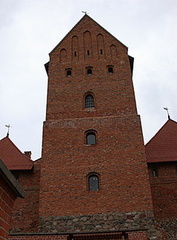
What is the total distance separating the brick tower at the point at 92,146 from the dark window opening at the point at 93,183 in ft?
0.14

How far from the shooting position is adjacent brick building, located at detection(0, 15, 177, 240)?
11.3 meters

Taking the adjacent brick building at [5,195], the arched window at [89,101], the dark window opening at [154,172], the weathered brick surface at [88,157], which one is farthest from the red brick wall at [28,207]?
the adjacent brick building at [5,195]

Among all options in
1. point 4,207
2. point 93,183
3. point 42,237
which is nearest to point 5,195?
point 4,207

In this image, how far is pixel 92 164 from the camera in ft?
41.8

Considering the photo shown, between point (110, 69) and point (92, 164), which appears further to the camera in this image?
point (110, 69)

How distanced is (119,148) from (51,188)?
3.54m

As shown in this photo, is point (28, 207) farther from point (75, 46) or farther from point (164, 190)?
point (75, 46)

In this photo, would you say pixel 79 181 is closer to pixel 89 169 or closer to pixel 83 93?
pixel 89 169

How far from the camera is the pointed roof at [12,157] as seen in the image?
14.4 metres

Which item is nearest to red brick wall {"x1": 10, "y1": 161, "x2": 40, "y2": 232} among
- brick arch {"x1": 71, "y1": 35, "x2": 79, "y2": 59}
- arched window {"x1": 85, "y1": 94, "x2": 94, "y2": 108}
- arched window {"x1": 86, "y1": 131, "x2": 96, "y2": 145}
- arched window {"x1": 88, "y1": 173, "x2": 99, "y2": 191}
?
arched window {"x1": 88, "y1": 173, "x2": 99, "y2": 191}

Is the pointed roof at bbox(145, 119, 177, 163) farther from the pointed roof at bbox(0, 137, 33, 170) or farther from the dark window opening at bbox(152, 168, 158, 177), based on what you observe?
the pointed roof at bbox(0, 137, 33, 170)

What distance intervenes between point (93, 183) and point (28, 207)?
130 inches

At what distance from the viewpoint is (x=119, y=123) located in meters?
13.9

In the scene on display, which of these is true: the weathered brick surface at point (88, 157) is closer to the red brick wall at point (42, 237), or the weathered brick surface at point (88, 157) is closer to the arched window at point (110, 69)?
the red brick wall at point (42, 237)
